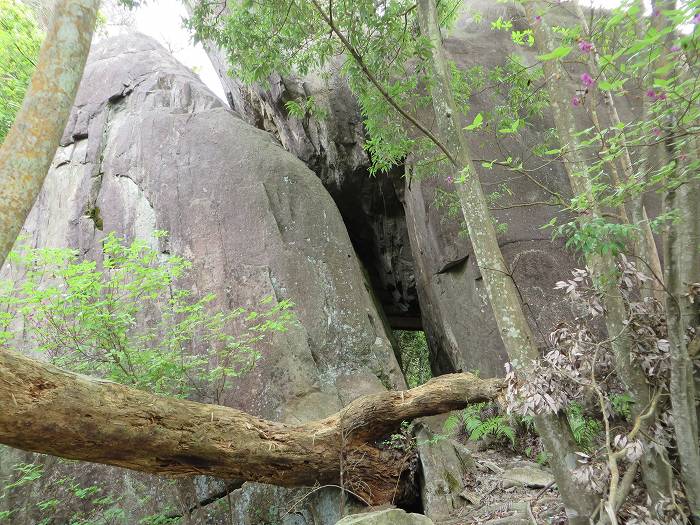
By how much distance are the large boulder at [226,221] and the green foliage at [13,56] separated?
1.20m

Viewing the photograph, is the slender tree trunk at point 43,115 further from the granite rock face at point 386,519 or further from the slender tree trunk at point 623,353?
the slender tree trunk at point 623,353

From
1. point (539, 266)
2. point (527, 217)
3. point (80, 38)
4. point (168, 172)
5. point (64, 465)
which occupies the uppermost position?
point (168, 172)

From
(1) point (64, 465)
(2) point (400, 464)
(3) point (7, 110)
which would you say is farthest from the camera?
(3) point (7, 110)

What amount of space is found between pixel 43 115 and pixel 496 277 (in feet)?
12.4

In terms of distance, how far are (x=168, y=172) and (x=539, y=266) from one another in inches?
282

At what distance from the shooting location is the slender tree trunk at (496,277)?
3885 millimetres

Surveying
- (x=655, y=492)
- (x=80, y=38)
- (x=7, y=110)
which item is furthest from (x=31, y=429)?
(x=7, y=110)

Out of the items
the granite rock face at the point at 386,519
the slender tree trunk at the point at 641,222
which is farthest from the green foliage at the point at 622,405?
the granite rock face at the point at 386,519

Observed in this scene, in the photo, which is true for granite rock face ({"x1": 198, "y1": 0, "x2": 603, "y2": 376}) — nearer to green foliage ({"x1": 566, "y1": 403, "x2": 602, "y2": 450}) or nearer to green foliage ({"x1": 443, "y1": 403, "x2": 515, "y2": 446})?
green foliage ({"x1": 443, "y1": 403, "x2": 515, "y2": 446})

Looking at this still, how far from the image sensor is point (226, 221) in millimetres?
A: 8477

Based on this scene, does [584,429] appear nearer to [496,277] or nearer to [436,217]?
[496,277]

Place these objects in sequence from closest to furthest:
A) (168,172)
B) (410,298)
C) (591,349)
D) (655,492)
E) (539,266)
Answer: (655,492) < (591,349) < (539,266) < (168,172) < (410,298)

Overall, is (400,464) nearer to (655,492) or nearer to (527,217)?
(655,492)

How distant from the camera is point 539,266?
841cm
